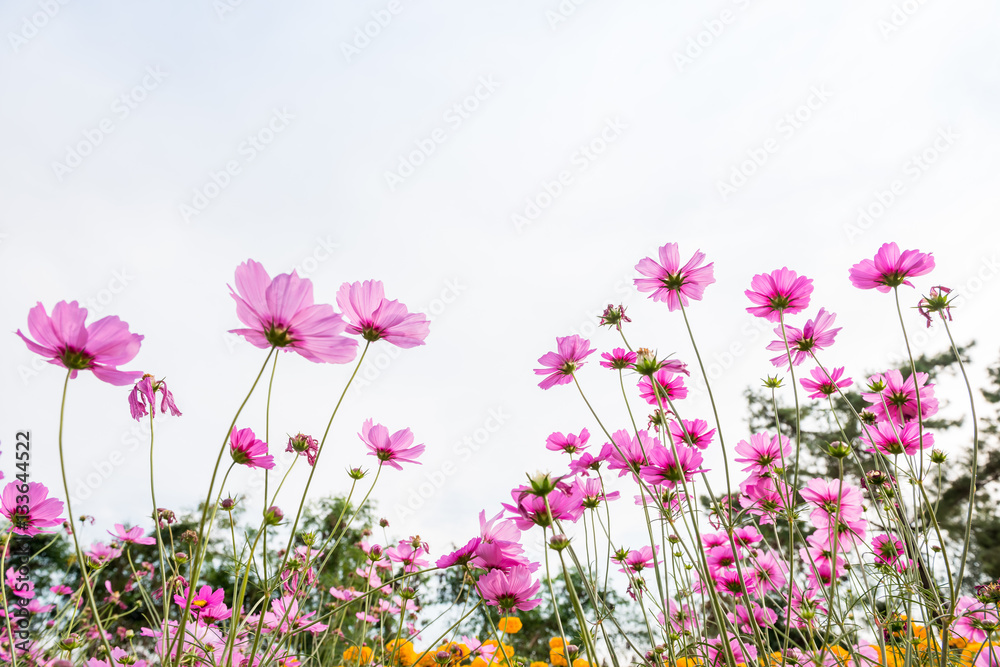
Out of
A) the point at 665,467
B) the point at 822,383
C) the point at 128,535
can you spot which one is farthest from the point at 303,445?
the point at 822,383

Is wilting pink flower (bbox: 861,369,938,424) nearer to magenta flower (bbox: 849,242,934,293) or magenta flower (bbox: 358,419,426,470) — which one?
magenta flower (bbox: 849,242,934,293)

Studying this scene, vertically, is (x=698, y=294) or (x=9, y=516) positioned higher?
(x=698, y=294)

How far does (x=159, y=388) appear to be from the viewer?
101 centimetres

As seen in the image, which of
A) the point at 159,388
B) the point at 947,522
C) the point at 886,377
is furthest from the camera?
the point at 947,522

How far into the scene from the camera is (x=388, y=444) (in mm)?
1193

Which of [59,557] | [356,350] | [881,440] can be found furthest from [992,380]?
[59,557]

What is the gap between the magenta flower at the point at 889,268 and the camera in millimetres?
1210

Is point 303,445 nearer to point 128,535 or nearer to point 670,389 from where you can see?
point 670,389

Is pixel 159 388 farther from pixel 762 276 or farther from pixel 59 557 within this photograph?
pixel 59 557

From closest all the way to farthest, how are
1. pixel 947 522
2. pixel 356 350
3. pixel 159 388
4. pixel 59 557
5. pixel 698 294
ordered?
pixel 356 350 → pixel 159 388 → pixel 698 294 → pixel 947 522 → pixel 59 557

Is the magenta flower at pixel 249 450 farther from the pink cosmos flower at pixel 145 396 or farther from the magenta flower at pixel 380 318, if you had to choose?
the magenta flower at pixel 380 318

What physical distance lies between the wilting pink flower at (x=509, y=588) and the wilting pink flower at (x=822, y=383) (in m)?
0.98

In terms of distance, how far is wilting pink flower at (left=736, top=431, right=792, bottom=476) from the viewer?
4.52ft

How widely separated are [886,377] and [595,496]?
2.77 feet
